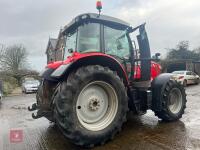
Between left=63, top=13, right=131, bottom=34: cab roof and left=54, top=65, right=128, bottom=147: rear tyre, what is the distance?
1107 mm

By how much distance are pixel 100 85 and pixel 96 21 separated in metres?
1.36

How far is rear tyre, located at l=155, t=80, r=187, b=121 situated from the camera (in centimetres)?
589

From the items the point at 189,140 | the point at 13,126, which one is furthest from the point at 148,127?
Answer: the point at 13,126

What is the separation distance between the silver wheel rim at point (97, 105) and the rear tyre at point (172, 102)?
1.60m

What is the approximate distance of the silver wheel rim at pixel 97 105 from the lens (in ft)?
15.1

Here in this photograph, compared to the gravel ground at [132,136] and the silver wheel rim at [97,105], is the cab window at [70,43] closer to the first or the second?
the silver wheel rim at [97,105]

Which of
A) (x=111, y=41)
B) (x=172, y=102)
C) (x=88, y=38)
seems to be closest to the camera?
(x=88, y=38)

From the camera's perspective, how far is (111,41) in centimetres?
539

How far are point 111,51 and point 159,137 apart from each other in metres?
2.07

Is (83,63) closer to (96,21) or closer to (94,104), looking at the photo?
(94,104)

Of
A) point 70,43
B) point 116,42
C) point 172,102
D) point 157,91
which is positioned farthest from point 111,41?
point 172,102

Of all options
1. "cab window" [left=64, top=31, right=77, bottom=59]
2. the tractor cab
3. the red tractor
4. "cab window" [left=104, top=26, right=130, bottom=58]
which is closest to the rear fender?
the red tractor

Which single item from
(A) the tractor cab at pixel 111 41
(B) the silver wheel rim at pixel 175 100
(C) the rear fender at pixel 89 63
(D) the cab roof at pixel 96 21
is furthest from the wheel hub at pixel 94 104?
(B) the silver wheel rim at pixel 175 100

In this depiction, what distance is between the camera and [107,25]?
5.30m
